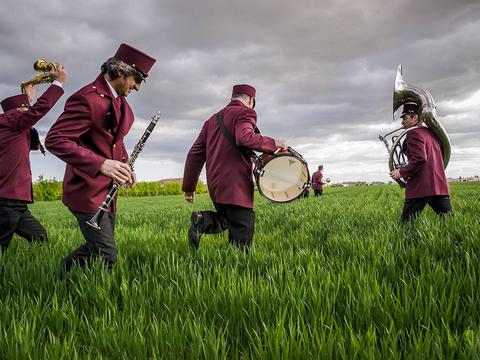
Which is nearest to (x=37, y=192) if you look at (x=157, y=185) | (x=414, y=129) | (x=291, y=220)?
(x=157, y=185)

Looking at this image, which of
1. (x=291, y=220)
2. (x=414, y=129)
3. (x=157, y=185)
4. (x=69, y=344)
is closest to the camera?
(x=69, y=344)

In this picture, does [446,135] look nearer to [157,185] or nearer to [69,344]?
[69,344]

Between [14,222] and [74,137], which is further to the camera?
[14,222]

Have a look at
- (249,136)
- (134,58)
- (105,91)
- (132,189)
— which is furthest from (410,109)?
(132,189)

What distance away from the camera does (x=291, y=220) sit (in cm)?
729

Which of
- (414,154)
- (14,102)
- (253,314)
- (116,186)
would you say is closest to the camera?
(253,314)

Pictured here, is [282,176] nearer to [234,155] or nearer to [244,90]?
[234,155]

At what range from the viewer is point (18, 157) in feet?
14.1

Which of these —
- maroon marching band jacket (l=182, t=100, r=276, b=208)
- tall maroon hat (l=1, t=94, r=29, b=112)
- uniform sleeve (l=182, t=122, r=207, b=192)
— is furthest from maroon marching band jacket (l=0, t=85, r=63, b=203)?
maroon marching band jacket (l=182, t=100, r=276, b=208)

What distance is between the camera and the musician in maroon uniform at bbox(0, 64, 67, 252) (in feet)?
12.9

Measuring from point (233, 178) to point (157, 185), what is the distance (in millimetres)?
49781

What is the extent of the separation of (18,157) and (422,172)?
524 centimetres

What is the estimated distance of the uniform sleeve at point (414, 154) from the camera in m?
5.15

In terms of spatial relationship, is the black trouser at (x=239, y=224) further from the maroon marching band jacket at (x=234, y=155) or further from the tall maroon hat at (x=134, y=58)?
the tall maroon hat at (x=134, y=58)
